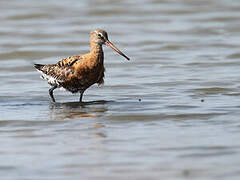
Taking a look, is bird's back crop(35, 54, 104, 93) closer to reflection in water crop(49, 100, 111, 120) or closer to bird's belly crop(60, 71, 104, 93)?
bird's belly crop(60, 71, 104, 93)

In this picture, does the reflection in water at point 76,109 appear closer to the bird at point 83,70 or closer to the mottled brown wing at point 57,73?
the bird at point 83,70

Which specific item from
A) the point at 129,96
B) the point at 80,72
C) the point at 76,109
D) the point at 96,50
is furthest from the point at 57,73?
the point at 129,96

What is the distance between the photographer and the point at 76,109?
32.3ft

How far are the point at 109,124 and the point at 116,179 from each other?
240cm

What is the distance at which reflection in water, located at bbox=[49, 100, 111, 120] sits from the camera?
9289mm

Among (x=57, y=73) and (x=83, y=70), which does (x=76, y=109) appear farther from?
(x=57, y=73)

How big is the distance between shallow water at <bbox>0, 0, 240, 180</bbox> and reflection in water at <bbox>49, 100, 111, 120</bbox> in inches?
0.6

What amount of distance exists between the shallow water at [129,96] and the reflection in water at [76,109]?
14 millimetres

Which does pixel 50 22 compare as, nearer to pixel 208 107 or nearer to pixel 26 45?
pixel 26 45

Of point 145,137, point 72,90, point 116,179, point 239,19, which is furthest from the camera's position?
point 239,19

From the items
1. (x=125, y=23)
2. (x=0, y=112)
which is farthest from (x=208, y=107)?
(x=125, y=23)

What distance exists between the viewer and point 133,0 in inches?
813

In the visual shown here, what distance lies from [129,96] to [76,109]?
1.18 metres

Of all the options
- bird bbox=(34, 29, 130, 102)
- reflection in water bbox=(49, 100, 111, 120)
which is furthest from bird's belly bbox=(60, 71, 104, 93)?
reflection in water bbox=(49, 100, 111, 120)
